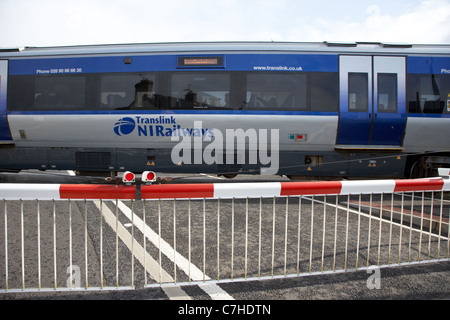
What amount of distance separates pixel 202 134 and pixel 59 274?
4.72m

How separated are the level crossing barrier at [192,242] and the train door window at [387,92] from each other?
2787mm

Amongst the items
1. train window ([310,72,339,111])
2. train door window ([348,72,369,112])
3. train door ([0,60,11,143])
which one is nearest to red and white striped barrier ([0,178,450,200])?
train window ([310,72,339,111])

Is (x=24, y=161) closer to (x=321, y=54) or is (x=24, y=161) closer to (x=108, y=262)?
(x=108, y=262)

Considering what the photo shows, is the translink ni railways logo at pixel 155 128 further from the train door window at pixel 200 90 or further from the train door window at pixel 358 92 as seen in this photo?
the train door window at pixel 358 92

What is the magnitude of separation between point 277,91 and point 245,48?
1362 mm

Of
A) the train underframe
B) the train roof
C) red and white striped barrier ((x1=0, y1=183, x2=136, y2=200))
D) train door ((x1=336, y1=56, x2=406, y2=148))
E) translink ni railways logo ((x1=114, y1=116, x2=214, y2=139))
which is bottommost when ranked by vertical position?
red and white striped barrier ((x1=0, y1=183, x2=136, y2=200))

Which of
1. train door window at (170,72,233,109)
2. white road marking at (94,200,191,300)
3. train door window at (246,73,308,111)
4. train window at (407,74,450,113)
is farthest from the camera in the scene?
train door window at (170,72,233,109)

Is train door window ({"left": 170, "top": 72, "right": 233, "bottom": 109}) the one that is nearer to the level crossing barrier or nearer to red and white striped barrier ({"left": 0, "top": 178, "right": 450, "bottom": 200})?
the level crossing barrier

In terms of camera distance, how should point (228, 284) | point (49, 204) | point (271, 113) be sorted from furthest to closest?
point (271, 113), point (49, 204), point (228, 284)

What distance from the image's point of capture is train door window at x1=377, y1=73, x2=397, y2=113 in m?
6.97

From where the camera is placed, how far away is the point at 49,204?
6117 millimetres

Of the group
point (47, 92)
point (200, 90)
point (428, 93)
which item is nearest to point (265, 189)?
point (200, 90)

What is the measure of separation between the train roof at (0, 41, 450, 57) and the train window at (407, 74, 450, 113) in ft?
2.09
